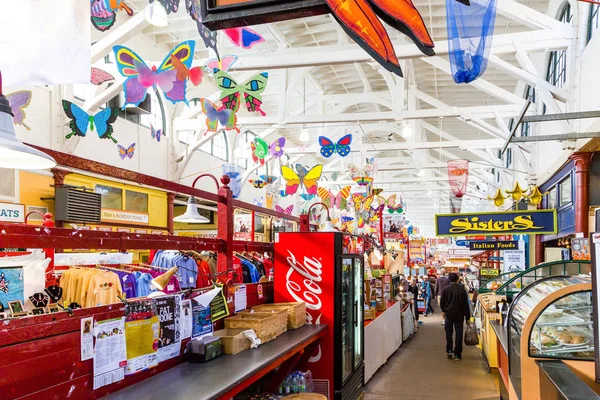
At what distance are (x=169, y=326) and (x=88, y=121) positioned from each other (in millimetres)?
4404

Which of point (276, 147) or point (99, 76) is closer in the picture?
point (99, 76)

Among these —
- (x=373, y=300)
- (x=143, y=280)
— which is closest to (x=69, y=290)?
(x=143, y=280)

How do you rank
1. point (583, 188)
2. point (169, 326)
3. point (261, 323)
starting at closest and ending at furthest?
point (169, 326)
point (261, 323)
point (583, 188)

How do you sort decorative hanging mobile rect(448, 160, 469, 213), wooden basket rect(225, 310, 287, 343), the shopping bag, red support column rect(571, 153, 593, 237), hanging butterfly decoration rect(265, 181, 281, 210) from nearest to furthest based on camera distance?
wooden basket rect(225, 310, 287, 343), red support column rect(571, 153, 593, 237), the shopping bag, decorative hanging mobile rect(448, 160, 469, 213), hanging butterfly decoration rect(265, 181, 281, 210)

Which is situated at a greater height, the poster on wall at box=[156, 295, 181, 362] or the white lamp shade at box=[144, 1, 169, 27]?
the white lamp shade at box=[144, 1, 169, 27]

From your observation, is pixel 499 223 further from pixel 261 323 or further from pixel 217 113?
pixel 261 323

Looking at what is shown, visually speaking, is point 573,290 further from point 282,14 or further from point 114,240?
point 114,240

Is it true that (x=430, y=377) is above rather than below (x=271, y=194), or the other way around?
below

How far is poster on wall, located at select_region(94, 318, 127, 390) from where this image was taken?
2785mm

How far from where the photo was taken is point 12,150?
70.8 inches

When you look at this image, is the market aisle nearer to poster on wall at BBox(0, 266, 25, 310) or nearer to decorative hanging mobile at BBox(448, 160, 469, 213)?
decorative hanging mobile at BBox(448, 160, 469, 213)

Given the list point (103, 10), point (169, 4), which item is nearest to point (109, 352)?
point (169, 4)

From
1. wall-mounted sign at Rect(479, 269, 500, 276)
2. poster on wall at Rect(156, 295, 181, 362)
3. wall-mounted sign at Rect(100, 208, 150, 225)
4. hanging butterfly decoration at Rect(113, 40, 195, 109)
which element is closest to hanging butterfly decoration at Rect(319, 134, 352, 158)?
wall-mounted sign at Rect(100, 208, 150, 225)

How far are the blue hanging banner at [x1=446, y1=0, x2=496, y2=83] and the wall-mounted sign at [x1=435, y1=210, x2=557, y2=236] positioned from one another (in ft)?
25.3
